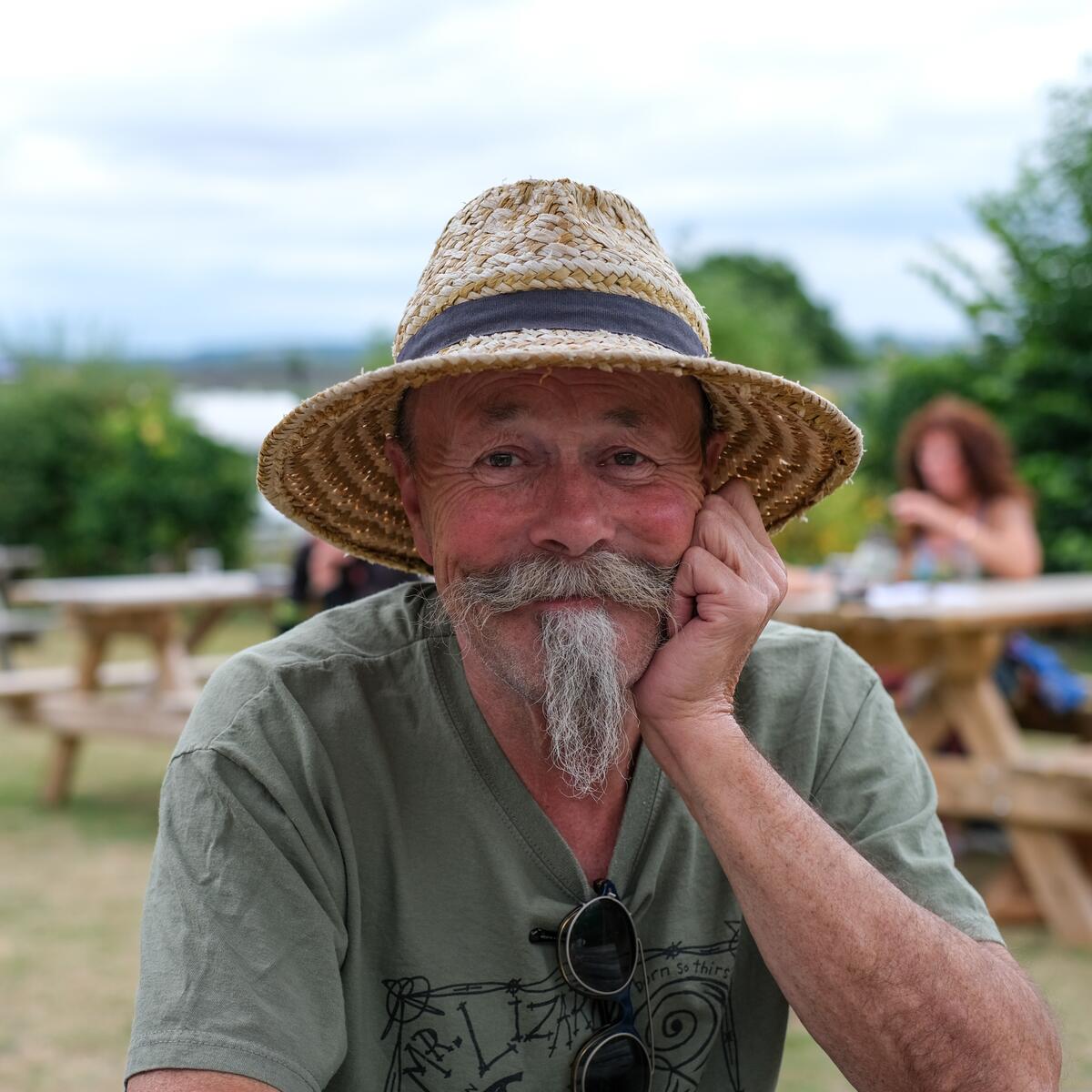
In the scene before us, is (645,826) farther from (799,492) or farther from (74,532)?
(74,532)

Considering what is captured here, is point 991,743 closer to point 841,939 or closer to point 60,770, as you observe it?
point 841,939

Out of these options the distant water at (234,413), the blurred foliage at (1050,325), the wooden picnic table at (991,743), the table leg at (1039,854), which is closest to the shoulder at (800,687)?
the wooden picnic table at (991,743)

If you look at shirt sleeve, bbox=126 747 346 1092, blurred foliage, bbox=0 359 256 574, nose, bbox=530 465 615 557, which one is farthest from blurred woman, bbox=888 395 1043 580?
blurred foliage, bbox=0 359 256 574

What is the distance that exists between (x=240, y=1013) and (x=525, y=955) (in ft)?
1.33

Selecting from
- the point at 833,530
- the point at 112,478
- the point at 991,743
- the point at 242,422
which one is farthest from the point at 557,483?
the point at 242,422

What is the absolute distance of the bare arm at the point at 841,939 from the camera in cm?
168

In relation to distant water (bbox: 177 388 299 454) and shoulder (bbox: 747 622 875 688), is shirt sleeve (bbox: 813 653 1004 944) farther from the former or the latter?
distant water (bbox: 177 388 299 454)

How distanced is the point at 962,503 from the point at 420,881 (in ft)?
18.3

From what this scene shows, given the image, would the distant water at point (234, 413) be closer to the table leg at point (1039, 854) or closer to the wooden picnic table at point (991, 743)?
the wooden picnic table at point (991, 743)

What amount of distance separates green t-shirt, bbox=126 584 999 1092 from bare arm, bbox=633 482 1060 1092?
15 centimetres

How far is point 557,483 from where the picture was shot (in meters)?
1.88

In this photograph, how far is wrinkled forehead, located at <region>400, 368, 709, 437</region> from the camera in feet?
6.23

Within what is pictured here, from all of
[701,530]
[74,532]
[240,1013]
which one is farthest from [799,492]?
[74,532]

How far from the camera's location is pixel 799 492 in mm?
2246
